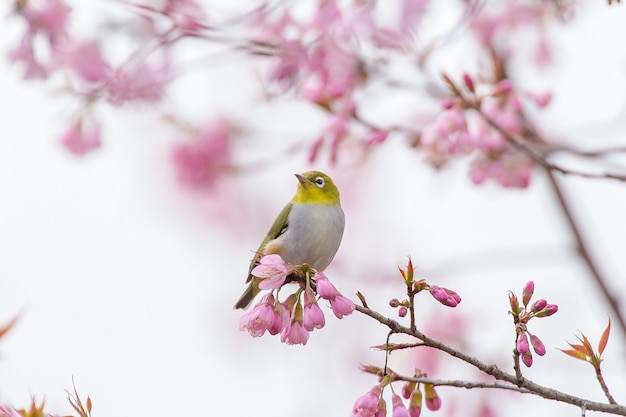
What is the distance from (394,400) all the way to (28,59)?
114 inches

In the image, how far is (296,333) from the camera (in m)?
2.73

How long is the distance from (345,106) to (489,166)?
0.96m

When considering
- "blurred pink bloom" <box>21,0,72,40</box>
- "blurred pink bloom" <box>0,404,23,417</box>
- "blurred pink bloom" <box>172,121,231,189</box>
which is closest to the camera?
"blurred pink bloom" <box>0,404,23,417</box>

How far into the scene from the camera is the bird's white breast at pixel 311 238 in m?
3.91

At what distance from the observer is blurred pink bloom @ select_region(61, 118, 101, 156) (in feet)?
18.0

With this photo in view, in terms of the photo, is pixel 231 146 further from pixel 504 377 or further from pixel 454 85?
pixel 504 377

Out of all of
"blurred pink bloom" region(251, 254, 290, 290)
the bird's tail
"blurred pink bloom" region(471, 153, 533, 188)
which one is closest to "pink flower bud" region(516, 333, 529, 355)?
"blurred pink bloom" region(251, 254, 290, 290)

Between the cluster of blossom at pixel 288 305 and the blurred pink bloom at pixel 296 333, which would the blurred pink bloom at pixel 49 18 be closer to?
the cluster of blossom at pixel 288 305

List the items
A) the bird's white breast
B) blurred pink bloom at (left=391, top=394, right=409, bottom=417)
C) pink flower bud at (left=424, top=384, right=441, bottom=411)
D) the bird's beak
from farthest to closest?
the bird's beak < the bird's white breast < pink flower bud at (left=424, top=384, right=441, bottom=411) < blurred pink bloom at (left=391, top=394, right=409, bottom=417)

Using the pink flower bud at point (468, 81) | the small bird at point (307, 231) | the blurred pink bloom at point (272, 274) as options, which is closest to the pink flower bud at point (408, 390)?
the blurred pink bloom at point (272, 274)

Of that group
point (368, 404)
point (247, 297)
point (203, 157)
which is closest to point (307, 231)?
point (247, 297)

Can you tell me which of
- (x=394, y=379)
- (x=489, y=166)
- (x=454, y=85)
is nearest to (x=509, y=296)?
(x=394, y=379)

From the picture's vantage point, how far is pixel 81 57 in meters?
5.31

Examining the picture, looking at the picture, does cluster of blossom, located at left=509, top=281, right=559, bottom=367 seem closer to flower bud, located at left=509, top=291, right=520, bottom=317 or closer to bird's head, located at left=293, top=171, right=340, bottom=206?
flower bud, located at left=509, top=291, right=520, bottom=317
